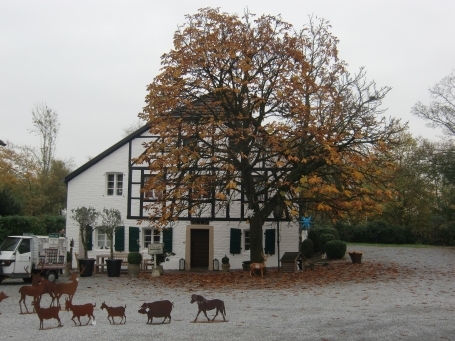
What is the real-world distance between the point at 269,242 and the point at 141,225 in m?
6.39

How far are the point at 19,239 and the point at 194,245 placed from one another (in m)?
9.53

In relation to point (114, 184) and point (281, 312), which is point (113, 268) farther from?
point (281, 312)

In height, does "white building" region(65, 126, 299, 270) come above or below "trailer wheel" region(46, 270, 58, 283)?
above

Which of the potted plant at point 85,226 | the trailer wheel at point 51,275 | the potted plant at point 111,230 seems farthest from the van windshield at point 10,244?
the potted plant at point 111,230

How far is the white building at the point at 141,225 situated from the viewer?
28625 mm

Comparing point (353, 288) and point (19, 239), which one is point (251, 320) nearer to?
point (353, 288)

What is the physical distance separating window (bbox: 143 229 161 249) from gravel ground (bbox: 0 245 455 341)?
667 centimetres

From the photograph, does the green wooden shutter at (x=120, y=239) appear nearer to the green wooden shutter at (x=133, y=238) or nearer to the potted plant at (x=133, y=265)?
the green wooden shutter at (x=133, y=238)

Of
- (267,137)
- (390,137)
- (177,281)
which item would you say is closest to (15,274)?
(177,281)

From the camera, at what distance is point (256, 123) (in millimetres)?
22141

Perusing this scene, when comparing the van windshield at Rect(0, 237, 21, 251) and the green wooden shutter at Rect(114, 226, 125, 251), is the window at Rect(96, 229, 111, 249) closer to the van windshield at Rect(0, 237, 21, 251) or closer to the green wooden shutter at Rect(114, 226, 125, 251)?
the green wooden shutter at Rect(114, 226, 125, 251)

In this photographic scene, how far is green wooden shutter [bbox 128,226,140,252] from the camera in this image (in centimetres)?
2867

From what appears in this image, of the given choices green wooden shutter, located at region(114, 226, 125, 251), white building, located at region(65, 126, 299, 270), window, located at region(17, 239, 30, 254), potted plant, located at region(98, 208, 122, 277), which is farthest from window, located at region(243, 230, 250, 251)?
window, located at region(17, 239, 30, 254)

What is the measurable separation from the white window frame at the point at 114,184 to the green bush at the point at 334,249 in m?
11.0
